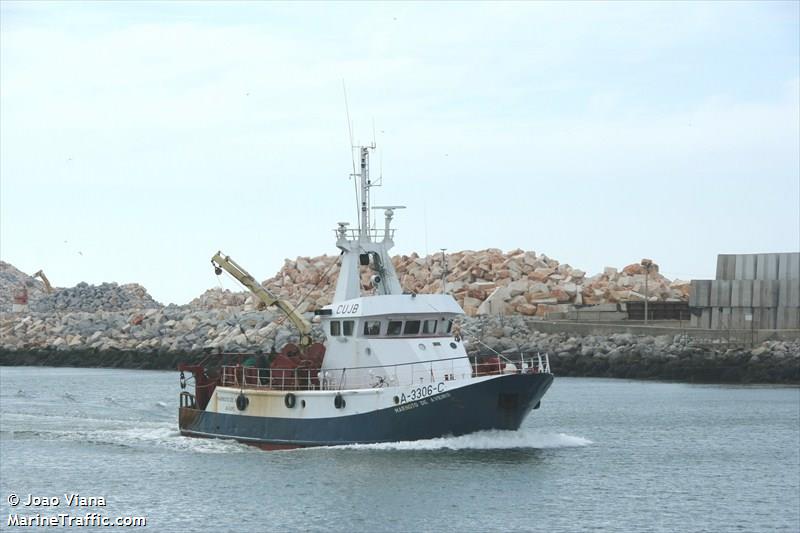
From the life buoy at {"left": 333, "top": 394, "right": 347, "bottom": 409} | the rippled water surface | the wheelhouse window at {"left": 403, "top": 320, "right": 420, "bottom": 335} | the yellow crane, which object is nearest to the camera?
the rippled water surface

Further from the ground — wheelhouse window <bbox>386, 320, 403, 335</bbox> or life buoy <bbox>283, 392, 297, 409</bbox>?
wheelhouse window <bbox>386, 320, 403, 335</bbox>

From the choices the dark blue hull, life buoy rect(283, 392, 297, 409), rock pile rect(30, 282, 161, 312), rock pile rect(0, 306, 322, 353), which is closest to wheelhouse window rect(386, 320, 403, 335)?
the dark blue hull

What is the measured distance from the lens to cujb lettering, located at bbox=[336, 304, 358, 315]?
113ft

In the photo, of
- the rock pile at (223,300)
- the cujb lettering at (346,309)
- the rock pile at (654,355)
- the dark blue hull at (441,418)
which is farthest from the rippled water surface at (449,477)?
the rock pile at (223,300)

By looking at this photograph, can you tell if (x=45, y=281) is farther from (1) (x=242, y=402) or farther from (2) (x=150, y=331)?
(1) (x=242, y=402)

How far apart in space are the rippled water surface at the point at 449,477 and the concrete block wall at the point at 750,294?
23.3 metres

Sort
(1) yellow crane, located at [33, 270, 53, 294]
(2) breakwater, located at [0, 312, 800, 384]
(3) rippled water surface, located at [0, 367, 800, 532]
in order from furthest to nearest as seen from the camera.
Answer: (1) yellow crane, located at [33, 270, 53, 294]
(2) breakwater, located at [0, 312, 800, 384]
(3) rippled water surface, located at [0, 367, 800, 532]

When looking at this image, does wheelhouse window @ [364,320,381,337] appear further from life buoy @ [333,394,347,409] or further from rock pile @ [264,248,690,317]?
rock pile @ [264,248,690,317]

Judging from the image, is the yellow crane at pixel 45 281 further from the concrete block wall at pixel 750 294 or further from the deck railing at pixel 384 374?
the deck railing at pixel 384 374

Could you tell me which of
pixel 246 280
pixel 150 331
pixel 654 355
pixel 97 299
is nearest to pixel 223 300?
pixel 150 331

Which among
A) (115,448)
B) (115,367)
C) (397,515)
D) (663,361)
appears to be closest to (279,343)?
(115,367)

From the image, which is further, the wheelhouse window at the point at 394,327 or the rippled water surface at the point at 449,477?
the wheelhouse window at the point at 394,327

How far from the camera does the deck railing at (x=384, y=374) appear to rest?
33469 mm

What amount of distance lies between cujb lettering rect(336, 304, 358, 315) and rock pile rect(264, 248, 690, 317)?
1681 inches
